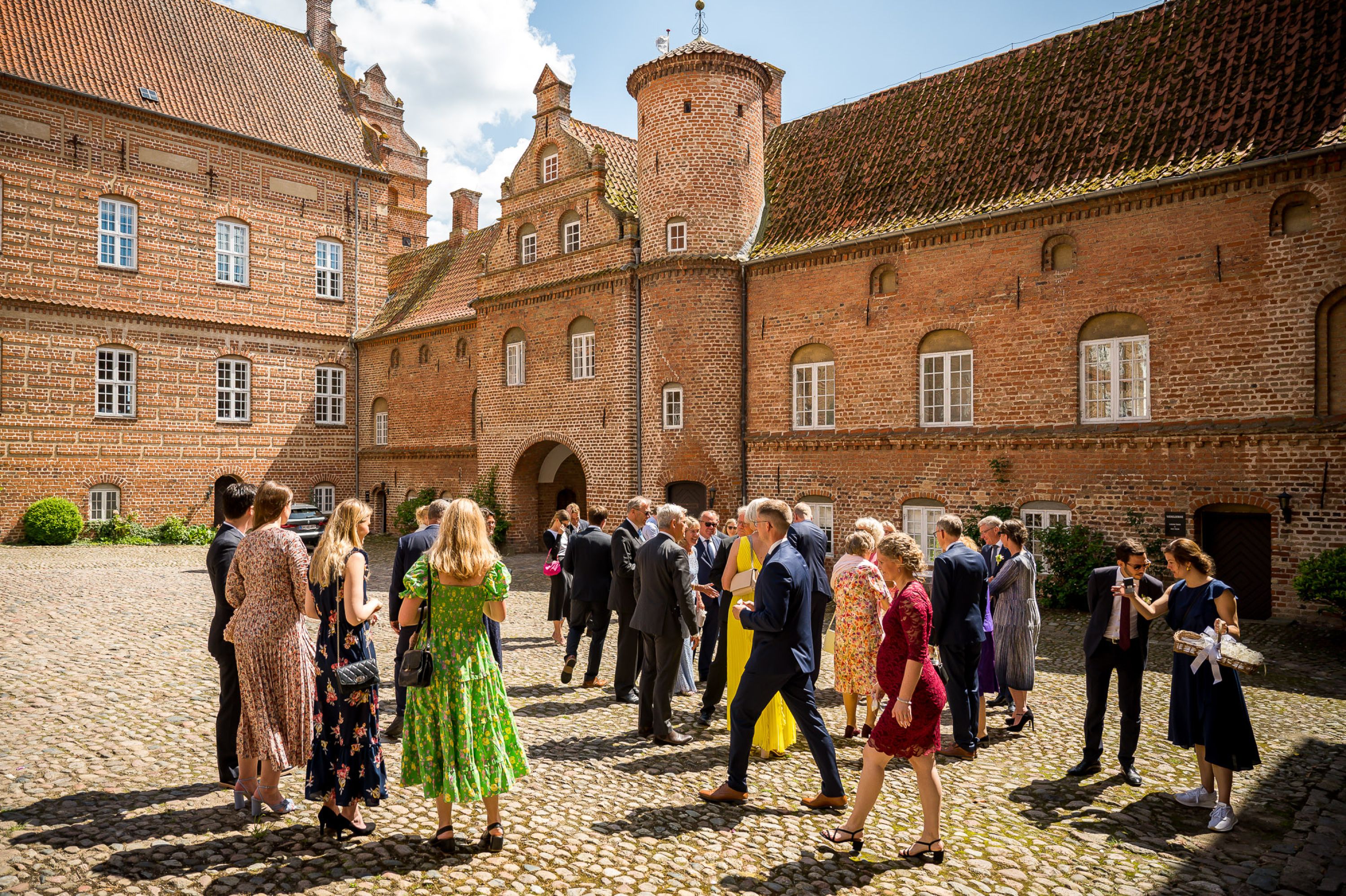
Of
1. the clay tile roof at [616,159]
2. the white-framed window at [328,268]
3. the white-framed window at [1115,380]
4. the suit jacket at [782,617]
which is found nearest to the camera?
the suit jacket at [782,617]

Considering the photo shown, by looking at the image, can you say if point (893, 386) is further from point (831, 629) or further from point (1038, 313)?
point (831, 629)

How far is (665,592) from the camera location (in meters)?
7.07

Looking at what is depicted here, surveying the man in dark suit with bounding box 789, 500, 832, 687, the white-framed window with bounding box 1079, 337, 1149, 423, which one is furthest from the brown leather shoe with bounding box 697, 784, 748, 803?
the white-framed window with bounding box 1079, 337, 1149, 423

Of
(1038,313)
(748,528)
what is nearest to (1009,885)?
(748,528)

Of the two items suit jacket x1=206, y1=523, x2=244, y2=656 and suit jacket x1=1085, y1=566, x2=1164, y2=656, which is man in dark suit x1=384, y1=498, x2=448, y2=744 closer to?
suit jacket x1=206, y1=523, x2=244, y2=656

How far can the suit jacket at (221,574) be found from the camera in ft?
18.0

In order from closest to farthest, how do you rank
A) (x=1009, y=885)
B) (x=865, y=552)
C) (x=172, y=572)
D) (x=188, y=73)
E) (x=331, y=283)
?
(x=1009, y=885), (x=865, y=552), (x=172, y=572), (x=188, y=73), (x=331, y=283)

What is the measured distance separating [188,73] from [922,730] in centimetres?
3015

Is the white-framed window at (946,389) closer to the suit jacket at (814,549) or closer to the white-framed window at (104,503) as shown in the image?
the suit jacket at (814,549)

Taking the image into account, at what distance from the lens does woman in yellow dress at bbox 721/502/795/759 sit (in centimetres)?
656

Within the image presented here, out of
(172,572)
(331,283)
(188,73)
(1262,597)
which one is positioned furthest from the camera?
(331,283)

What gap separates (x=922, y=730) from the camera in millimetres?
4727

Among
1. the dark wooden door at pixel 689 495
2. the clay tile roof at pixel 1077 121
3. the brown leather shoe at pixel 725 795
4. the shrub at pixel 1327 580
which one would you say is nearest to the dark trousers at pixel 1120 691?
the brown leather shoe at pixel 725 795

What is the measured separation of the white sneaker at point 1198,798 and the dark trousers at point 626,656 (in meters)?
4.42
